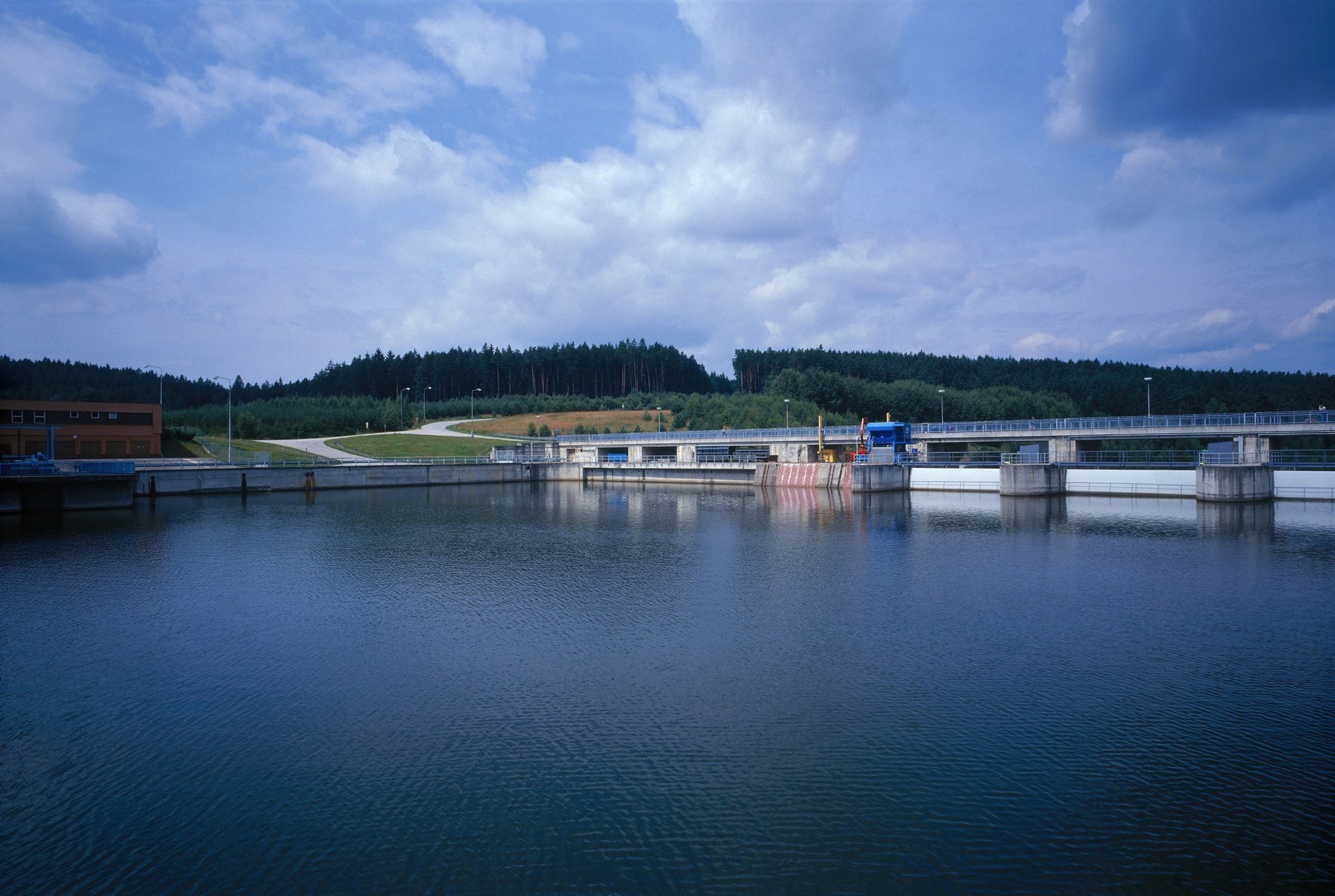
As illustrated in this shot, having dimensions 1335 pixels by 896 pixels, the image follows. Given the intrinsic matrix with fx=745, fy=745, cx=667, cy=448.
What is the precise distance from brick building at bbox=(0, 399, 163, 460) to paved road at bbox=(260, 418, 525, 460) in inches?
581

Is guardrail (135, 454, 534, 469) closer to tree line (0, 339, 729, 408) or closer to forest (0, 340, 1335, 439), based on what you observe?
forest (0, 340, 1335, 439)

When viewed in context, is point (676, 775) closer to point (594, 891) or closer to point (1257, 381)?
point (594, 891)

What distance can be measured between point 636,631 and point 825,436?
50.7 m

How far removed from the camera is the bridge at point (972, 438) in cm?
4462

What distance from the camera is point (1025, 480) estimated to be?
47969mm

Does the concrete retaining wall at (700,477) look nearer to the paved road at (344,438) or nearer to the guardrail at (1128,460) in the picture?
the guardrail at (1128,460)

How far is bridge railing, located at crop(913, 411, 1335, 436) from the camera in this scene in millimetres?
43219

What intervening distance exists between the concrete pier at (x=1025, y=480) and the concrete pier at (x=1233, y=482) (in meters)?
8.43

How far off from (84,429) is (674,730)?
226 feet

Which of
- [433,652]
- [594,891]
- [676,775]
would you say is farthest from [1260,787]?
[433,652]

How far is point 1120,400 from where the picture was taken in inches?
4348

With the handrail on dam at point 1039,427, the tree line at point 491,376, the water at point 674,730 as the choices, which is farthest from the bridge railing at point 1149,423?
the tree line at point 491,376

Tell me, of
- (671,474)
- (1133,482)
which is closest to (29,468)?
(671,474)

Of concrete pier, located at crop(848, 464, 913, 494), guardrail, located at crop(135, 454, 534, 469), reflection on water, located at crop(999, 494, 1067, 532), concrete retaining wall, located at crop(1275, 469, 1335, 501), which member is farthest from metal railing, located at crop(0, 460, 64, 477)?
concrete retaining wall, located at crop(1275, 469, 1335, 501)
